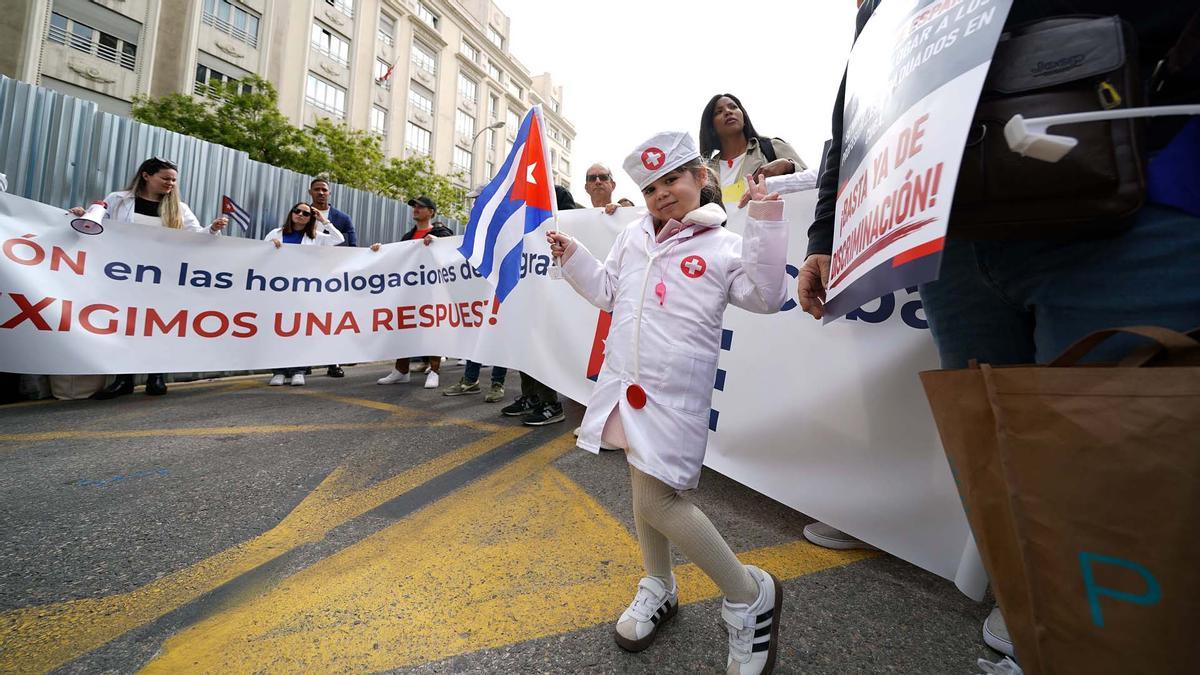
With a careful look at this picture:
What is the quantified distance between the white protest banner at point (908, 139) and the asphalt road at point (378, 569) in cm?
114

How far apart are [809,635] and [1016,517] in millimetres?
1034

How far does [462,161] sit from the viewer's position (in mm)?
38750

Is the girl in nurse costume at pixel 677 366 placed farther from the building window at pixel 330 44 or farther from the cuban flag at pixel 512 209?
the building window at pixel 330 44

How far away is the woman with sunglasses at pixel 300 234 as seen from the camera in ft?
16.9

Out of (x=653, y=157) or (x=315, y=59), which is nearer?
(x=653, y=157)

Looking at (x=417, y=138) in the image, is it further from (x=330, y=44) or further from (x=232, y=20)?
(x=232, y=20)

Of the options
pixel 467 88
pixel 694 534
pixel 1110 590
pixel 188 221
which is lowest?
pixel 694 534

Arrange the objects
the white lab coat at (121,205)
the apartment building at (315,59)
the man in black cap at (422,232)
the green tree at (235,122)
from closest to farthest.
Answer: the white lab coat at (121,205), the man in black cap at (422,232), the green tree at (235,122), the apartment building at (315,59)

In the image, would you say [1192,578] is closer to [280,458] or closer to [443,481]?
[443,481]

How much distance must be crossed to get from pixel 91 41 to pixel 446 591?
29.4m

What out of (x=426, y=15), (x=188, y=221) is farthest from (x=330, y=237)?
(x=426, y=15)

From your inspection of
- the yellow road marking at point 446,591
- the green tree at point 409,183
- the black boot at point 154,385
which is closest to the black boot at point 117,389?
the black boot at point 154,385

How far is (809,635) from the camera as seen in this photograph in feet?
4.77

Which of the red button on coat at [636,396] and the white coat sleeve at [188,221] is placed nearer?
the red button on coat at [636,396]
